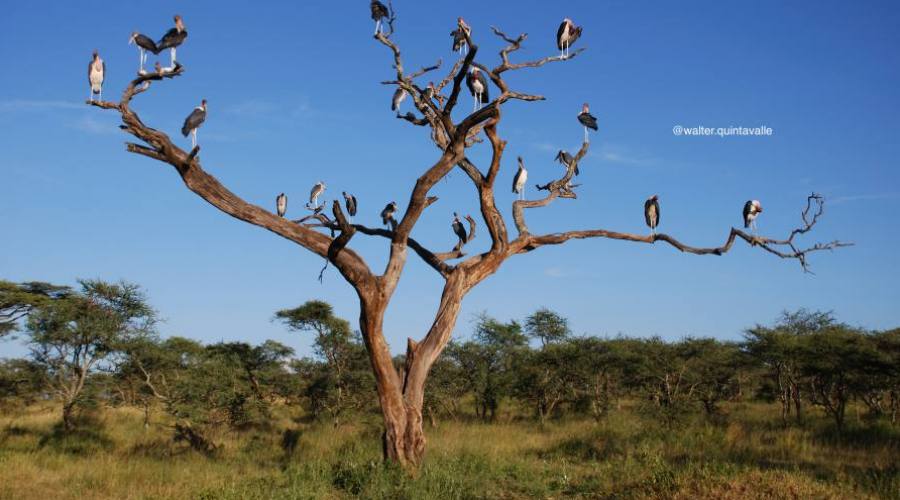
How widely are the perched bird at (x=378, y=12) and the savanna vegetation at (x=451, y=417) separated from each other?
17.7 ft

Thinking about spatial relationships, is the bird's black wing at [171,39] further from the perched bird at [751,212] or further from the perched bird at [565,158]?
the perched bird at [751,212]

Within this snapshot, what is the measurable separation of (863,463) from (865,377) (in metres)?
7.85

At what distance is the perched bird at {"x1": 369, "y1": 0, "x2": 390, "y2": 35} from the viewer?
9273mm

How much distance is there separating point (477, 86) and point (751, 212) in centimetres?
512

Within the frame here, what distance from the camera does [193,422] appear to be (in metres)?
14.3

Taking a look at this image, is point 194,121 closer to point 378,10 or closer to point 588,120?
point 378,10

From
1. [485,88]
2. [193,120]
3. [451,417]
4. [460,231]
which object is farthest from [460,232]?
[451,417]

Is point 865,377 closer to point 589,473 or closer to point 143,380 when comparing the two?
point 589,473

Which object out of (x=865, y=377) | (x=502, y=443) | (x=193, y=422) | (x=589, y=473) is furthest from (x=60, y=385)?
(x=865, y=377)

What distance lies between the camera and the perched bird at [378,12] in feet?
30.4

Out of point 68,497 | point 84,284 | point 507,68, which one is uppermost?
point 507,68

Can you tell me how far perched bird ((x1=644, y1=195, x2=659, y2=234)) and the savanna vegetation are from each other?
382 cm

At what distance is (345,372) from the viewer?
18.0 meters

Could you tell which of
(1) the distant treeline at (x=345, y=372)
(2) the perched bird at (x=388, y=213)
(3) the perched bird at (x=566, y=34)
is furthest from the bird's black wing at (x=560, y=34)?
(1) the distant treeline at (x=345, y=372)
